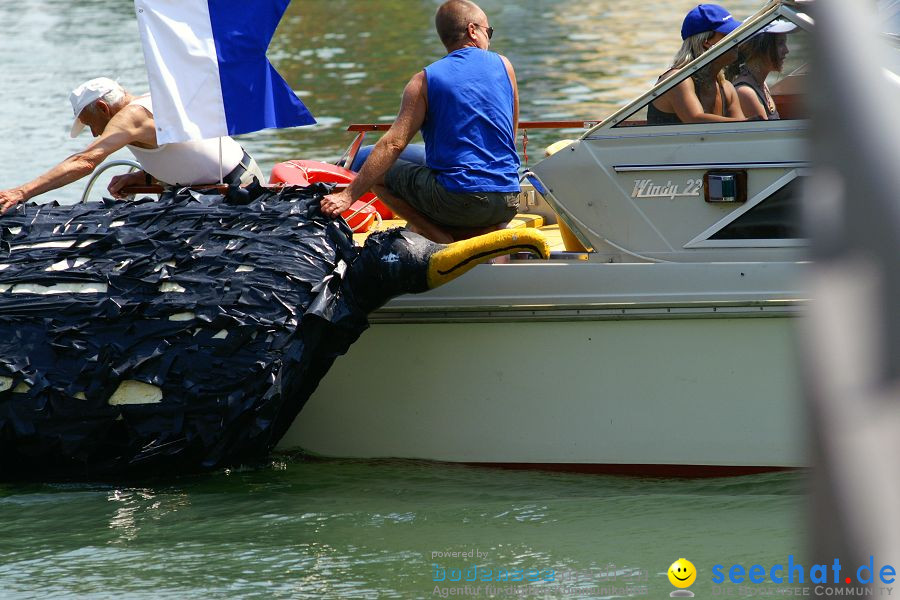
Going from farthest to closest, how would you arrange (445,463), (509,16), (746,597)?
(509,16)
(445,463)
(746,597)

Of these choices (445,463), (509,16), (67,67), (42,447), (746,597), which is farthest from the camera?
(509,16)

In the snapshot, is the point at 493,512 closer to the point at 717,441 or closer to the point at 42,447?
the point at 717,441

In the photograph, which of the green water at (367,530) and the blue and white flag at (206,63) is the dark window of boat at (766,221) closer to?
the green water at (367,530)

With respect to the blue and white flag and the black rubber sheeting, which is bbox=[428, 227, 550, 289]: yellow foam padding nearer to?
the black rubber sheeting

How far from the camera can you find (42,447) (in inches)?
175

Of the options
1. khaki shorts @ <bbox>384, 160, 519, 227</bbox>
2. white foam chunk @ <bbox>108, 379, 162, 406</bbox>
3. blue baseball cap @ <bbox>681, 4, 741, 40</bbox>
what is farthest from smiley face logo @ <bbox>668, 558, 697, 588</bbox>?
blue baseball cap @ <bbox>681, 4, 741, 40</bbox>

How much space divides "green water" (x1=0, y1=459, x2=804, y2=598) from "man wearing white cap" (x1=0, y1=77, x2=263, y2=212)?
1390 mm

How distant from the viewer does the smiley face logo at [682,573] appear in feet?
12.3

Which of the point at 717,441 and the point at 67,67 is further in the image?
the point at 67,67

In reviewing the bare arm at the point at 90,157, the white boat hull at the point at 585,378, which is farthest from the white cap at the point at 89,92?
the white boat hull at the point at 585,378

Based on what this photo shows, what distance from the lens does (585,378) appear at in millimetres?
4527

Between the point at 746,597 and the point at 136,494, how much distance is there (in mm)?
2593

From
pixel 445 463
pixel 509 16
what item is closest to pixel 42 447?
pixel 445 463

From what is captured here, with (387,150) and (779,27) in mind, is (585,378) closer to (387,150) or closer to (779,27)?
(387,150)
